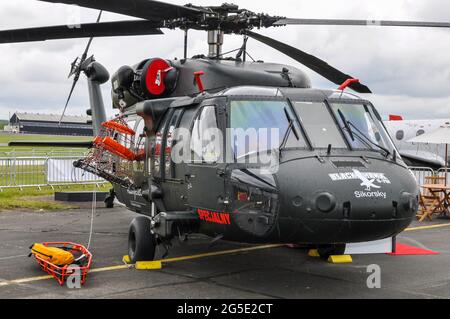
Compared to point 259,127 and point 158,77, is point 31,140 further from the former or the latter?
point 259,127

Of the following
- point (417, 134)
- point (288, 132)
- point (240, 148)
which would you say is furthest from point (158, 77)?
point (417, 134)

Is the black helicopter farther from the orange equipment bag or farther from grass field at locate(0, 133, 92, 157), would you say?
grass field at locate(0, 133, 92, 157)

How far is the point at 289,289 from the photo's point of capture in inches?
280

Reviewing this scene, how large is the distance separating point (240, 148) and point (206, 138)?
2.10 feet

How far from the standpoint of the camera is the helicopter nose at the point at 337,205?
20.2 feet

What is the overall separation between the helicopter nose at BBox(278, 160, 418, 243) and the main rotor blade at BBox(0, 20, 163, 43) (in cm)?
434

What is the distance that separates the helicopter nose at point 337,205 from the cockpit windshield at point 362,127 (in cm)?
87

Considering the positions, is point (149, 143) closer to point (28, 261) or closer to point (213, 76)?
point (213, 76)

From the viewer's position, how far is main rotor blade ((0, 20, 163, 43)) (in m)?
9.12

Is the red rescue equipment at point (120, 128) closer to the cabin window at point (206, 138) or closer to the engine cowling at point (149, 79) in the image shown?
the engine cowling at point (149, 79)

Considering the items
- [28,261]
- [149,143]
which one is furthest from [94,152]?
[28,261]

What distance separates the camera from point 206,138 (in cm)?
746

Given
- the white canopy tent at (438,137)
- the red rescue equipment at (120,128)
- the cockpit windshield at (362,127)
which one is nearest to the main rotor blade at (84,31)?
the red rescue equipment at (120,128)

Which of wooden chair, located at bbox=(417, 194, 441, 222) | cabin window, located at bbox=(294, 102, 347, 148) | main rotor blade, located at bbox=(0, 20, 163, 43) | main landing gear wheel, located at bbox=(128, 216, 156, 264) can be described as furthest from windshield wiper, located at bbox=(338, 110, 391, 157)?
wooden chair, located at bbox=(417, 194, 441, 222)
